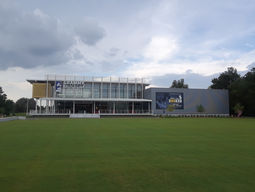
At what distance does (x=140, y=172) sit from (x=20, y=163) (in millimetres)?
3668

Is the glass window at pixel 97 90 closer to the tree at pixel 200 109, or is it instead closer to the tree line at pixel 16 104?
the tree line at pixel 16 104

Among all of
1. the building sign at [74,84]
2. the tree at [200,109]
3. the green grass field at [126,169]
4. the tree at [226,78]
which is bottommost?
the green grass field at [126,169]

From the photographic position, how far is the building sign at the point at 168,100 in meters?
48.3

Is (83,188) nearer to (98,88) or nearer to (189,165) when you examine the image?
(189,165)

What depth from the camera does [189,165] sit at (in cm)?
568

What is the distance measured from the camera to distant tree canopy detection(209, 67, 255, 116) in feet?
150

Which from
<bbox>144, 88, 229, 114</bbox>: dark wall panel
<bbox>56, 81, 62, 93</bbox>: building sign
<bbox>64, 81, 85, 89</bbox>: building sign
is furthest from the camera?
<bbox>144, 88, 229, 114</bbox>: dark wall panel

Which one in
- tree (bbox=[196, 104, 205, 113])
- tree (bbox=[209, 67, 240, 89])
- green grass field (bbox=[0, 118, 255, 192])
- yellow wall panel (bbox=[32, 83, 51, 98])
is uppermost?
tree (bbox=[209, 67, 240, 89])

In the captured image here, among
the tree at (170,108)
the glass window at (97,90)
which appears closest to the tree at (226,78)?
the tree at (170,108)

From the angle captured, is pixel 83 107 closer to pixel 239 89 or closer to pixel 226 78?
pixel 239 89

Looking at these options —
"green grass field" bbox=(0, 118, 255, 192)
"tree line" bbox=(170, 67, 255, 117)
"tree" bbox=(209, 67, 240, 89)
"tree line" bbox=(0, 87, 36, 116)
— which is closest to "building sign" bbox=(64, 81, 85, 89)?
"tree line" bbox=(0, 87, 36, 116)

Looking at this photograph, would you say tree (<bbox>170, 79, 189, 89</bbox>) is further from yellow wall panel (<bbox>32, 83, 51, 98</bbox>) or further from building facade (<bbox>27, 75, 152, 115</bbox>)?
yellow wall panel (<bbox>32, 83, 51, 98</bbox>)

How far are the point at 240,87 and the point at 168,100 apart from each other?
56.5 feet

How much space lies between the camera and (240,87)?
46.5m
